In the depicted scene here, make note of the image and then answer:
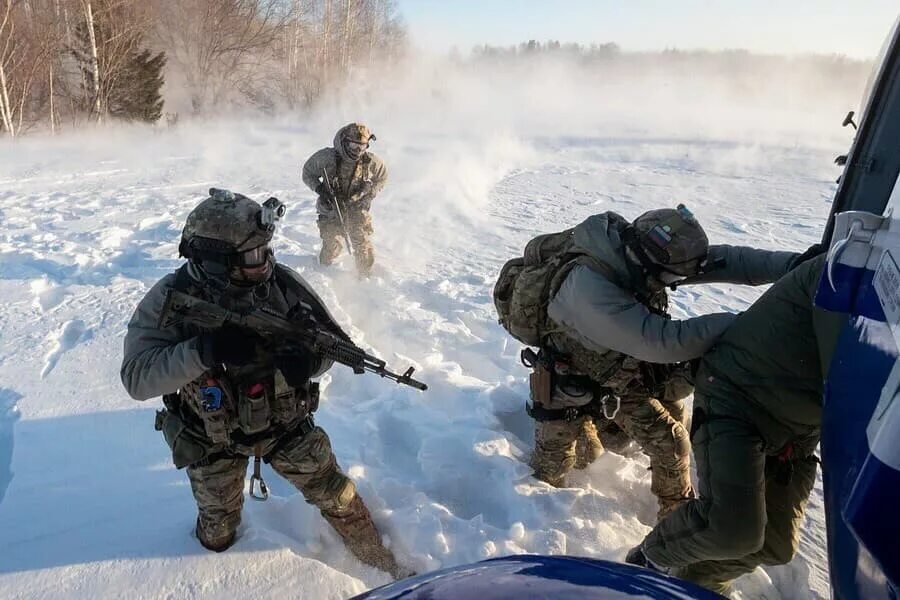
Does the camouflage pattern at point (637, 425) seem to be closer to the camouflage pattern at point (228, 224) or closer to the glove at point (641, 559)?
the glove at point (641, 559)

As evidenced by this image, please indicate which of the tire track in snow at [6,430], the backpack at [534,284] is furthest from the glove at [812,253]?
the tire track in snow at [6,430]

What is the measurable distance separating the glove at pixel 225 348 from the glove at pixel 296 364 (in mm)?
169

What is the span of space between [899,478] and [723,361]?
1.31 m

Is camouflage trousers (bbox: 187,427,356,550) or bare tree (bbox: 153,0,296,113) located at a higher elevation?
bare tree (bbox: 153,0,296,113)

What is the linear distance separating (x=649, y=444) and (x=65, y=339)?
4.29 metres

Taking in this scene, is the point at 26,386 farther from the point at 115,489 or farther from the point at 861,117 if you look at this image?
the point at 861,117

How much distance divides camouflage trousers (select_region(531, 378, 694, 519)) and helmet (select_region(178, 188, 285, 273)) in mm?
1722

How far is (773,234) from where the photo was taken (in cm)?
847

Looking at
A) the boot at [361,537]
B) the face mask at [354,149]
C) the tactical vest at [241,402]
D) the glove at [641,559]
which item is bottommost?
the boot at [361,537]

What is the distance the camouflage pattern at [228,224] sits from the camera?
2.22m

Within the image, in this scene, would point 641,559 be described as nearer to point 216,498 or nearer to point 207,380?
point 216,498

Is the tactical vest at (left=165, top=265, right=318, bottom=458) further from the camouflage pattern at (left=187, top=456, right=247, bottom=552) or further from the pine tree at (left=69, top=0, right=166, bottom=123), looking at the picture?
the pine tree at (left=69, top=0, right=166, bottom=123)

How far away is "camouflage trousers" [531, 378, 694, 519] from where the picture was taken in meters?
3.01

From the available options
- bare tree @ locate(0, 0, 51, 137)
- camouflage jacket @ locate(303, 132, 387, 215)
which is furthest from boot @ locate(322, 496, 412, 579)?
bare tree @ locate(0, 0, 51, 137)
